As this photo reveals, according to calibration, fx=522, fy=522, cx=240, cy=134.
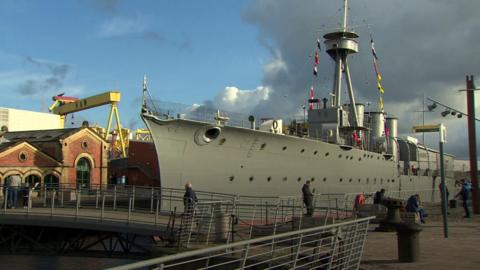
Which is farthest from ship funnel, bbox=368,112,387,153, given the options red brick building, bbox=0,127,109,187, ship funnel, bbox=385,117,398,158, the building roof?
the building roof

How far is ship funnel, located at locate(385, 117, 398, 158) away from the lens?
126 feet

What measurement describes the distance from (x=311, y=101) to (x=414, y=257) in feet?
79.3

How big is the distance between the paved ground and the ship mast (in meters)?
18.3

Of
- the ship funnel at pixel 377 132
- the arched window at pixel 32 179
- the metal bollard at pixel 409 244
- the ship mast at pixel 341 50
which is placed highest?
the ship mast at pixel 341 50

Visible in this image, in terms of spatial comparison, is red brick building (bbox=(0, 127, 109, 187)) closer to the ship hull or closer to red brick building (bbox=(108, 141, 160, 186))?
red brick building (bbox=(108, 141, 160, 186))

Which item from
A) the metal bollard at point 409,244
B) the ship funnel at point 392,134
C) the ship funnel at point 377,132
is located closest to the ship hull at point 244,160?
the ship funnel at point 377,132

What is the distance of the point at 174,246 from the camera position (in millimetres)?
13031

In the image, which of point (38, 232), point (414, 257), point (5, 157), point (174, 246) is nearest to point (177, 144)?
point (38, 232)

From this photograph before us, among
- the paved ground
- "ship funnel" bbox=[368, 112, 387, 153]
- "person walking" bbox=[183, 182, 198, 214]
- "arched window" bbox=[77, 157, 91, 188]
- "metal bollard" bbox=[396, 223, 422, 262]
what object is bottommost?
the paved ground

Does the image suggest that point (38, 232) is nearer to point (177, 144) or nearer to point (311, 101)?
point (177, 144)

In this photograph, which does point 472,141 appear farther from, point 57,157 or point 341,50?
point 57,157

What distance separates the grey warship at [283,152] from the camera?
846 inches

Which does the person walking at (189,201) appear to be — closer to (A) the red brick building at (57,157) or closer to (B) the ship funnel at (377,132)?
(B) the ship funnel at (377,132)

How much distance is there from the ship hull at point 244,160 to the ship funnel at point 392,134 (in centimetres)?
1079
